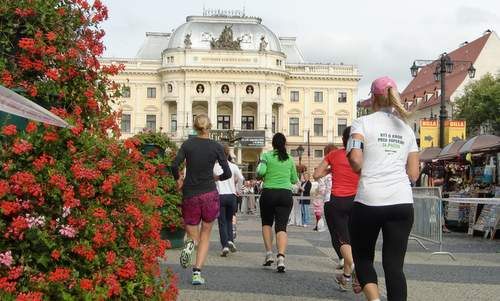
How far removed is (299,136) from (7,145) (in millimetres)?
96391

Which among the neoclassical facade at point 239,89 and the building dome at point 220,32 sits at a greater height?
the building dome at point 220,32

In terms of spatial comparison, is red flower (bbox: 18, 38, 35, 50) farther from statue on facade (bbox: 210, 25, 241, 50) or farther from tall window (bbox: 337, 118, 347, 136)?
tall window (bbox: 337, 118, 347, 136)

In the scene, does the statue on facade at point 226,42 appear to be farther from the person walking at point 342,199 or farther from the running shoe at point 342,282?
the running shoe at point 342,282

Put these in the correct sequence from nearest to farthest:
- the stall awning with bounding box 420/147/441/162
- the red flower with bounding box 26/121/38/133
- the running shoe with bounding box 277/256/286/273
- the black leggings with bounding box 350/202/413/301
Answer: the red flower with bounding box 26/121/38/133, the black leggings with bounding box 350/202/413/301, the running shoe with bounding box 277/256/286/273, the stall awning with bounding box 420/147/441/162

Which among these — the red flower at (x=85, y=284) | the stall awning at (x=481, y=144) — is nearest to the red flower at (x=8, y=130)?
the red flower at (x=85, y=284)

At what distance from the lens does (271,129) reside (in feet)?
321

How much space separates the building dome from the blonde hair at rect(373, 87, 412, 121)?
92.5m

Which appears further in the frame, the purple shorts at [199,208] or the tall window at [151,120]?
the tall window at [151,120]

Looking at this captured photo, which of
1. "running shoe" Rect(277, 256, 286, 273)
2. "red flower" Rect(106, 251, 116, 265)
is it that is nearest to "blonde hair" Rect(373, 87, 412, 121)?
"red flower" Rect(106, 251, 116, 265)

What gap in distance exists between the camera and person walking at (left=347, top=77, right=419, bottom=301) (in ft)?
17.3

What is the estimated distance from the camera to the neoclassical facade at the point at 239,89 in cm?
9550

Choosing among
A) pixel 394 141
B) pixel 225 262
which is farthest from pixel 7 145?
pixel 225 262

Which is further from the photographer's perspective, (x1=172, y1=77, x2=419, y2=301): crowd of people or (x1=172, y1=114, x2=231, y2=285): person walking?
(x1=172, y1=114, x2=231, y2=285): person walking

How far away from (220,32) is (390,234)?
3776 inches
